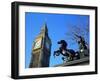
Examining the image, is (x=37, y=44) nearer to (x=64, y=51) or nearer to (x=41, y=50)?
(x=41, y=50)

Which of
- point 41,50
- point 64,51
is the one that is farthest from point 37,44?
point 64,51

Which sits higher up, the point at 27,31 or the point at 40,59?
the point at 27,31

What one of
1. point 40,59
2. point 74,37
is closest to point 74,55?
point 74,37

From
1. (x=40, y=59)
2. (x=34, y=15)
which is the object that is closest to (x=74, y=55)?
(x=40, y=59)

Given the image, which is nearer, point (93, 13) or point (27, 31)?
point (27, 31)

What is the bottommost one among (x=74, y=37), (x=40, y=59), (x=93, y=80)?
(x=93, y=80)

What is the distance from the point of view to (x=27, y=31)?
→ 4.54 feet

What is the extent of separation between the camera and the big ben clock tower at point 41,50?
1.40m

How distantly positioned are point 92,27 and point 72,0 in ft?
0.63

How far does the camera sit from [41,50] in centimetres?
142

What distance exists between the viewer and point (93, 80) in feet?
4.86

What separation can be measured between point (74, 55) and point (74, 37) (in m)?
0.10

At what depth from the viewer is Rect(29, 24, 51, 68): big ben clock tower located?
4.59 ft

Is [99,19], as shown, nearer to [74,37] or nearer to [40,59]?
[74,37]
